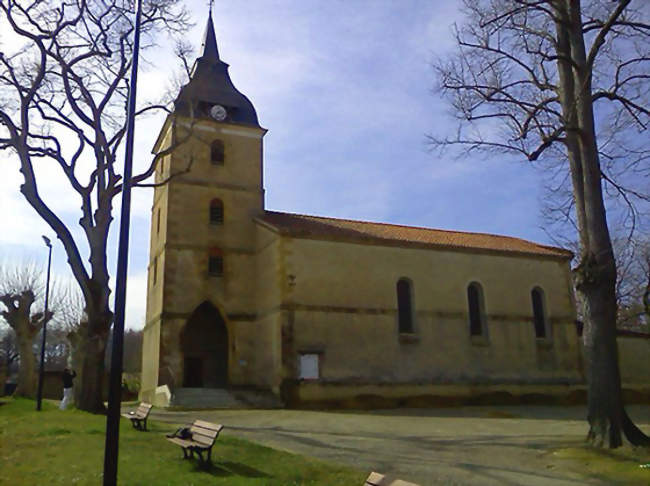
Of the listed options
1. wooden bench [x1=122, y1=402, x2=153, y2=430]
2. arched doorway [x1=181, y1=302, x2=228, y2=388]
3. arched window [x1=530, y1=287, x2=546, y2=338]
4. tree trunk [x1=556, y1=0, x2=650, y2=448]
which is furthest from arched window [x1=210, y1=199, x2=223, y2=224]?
tree trunk [x1=556, y1=0, x2=650, y2=448]

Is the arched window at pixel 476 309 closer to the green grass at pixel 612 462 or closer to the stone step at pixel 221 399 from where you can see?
the stone step at pixel 221 399

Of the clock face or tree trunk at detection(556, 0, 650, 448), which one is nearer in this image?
tree trunk at detection(556, 0, 650, 448)

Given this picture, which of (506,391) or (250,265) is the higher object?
(250,265)

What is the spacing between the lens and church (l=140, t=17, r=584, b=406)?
2355 centimetres

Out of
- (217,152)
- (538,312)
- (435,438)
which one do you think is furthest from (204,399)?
(538,312)

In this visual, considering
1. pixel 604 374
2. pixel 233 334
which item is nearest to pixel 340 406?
pixel 233 334

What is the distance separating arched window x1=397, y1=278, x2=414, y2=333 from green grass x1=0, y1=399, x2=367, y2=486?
555 inches

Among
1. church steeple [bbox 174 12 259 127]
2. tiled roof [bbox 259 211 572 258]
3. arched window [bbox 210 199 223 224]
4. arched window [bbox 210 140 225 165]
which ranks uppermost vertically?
church steeple [bbox 174 12 259 127]

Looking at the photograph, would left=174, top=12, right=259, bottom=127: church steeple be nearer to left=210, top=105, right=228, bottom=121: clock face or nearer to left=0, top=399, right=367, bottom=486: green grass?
left=210, top=105, right=228, bottom=121: clock face

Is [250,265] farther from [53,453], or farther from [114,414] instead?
[114,414]

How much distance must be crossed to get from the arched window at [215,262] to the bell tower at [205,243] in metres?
0.04

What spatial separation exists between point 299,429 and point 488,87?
9.62 metres

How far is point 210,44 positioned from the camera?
31219mm

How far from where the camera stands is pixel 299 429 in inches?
607
